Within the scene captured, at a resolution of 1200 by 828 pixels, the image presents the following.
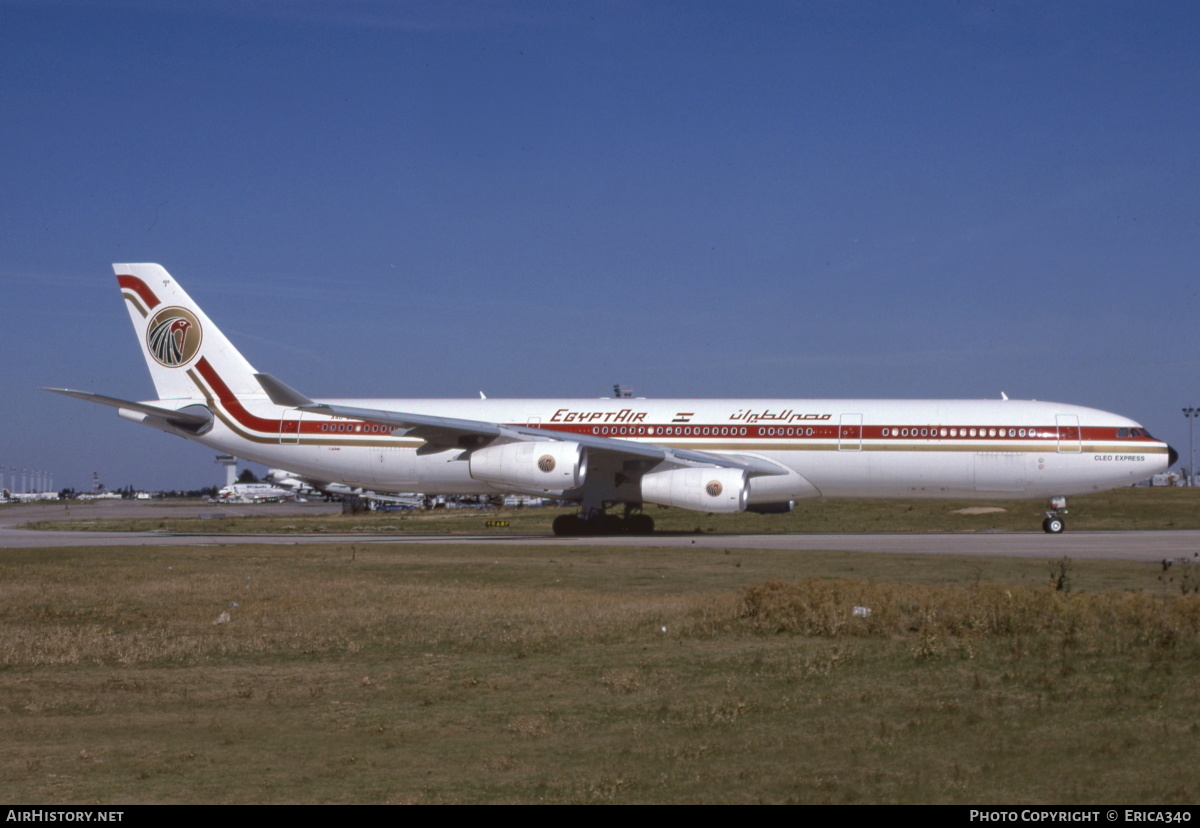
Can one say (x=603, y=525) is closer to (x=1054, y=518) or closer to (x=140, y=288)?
(x=1054, y=518)

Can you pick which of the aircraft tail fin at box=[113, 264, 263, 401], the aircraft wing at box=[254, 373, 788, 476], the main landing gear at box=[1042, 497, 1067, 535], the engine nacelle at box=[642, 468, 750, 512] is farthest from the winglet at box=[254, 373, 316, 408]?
the main landing gear at box=[1042, 497, 1067, 535]

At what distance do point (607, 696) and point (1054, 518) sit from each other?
82.2 ft

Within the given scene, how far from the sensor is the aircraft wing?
3066 centimetres

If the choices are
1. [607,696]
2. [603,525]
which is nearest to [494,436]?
[603,525]

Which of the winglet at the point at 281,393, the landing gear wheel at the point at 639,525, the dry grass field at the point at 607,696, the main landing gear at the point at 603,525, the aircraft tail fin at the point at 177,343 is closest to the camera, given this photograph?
the dry grass field at the point at 607,696

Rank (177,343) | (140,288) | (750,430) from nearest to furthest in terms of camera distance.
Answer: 1. (750,430)
2. (177,343)
3. (140,288)

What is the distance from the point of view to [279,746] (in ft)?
26.8

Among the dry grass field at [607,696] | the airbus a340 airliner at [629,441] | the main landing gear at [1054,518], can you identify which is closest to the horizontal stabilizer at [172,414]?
the airbus a340 airliner at [629,441]

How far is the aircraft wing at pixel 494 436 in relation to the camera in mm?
30656

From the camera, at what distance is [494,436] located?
32.2 m

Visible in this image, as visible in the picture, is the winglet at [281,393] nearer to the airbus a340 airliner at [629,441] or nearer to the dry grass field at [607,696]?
the airbus a340 airliner at [629,441]

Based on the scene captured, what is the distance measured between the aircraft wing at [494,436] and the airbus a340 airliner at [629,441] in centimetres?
5
